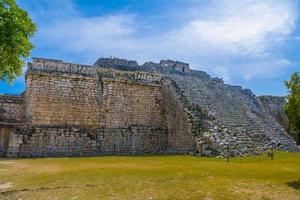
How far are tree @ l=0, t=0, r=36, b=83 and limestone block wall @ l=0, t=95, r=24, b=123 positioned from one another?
7406 mm

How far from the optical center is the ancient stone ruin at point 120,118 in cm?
1739

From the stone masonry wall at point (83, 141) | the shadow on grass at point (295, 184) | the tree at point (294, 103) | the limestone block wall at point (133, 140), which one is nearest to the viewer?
the shadow on grass at point (295, 184)

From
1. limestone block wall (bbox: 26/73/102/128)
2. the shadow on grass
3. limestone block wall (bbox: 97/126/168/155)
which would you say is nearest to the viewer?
the shadow on grass

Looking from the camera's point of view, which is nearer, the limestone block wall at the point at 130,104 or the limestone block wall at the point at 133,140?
the limestone block wall at the point at 133,140

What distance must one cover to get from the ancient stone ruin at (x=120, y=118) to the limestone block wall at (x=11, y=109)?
0.02m

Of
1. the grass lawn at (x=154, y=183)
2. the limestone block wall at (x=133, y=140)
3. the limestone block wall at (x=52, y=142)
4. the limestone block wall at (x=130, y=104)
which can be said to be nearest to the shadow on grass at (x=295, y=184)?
the grass lawn at (x=154, y=183)

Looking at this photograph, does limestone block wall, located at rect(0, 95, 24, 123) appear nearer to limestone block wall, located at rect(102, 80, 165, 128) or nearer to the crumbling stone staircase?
limestone block wall, located at rect(102, 80, 165, 128)

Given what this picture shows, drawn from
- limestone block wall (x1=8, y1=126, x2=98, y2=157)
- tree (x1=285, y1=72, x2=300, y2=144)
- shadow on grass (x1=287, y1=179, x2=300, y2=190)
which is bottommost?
shadow on grass (x1=287, y1=179, x2=300, y2=190)

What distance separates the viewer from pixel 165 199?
7.23 meters

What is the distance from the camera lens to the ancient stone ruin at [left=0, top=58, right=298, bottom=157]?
685 inches

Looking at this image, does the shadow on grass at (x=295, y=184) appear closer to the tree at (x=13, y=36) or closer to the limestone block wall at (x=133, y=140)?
the tree at (x=13, y=36)

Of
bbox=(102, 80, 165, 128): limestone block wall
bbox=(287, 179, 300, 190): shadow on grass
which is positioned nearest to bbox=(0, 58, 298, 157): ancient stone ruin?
bbox=(102, 80, 165, 128): limestone block wall

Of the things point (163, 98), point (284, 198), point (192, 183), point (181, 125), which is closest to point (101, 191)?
point (192, 183)

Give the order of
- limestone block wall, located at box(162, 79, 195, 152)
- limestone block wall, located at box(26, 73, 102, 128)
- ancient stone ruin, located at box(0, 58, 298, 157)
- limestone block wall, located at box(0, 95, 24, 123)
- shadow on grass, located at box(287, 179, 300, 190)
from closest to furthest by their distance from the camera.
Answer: shadow on grass, located at box(287, 179, 300, 190), ancient stone ruin, located at box(0, 58, 298, 157), limestone block wall, located at box(26, 73, 102, 128), limestone block wall, located at box(0, 95, 24, 123), limestone block wall, located at box(162, 79, 195, 152)
